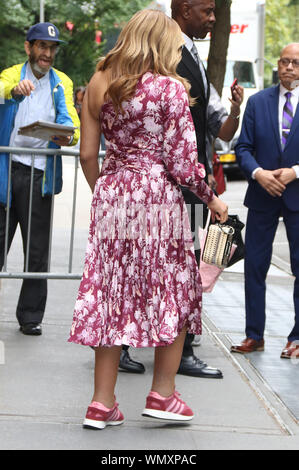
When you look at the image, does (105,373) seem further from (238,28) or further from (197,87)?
(238,28)

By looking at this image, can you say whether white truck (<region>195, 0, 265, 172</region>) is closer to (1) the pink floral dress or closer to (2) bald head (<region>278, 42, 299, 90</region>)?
(2) bald head (<region>278, 42, 299, 90</region>)

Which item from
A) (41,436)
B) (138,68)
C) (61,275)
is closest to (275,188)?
(61,275)

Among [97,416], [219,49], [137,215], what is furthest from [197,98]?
[219,49]

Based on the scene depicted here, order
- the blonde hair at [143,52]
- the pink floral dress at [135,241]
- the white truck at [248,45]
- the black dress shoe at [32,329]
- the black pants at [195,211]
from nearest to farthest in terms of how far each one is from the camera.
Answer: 1. the blonde hair at [143,52]
2. the pink floral dress at [135,241]
3. the black pants at [195,211]
4. the black dress shoe at [32,329]
5. the white truck at [248,45]

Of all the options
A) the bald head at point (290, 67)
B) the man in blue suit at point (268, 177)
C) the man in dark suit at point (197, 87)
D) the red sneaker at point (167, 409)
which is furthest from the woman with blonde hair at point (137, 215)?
the bald head at point (290, 67)

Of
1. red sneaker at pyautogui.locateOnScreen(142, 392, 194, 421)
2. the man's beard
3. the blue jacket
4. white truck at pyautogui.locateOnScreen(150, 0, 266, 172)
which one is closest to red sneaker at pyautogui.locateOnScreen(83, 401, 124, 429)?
red sneaker at pyautogui.locateOnScreen(142, 392, 194, 421)

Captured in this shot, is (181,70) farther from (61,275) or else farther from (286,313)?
(286,313)

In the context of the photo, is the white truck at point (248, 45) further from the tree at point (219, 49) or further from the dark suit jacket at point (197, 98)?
the dark suit jacket at point (197, 98)

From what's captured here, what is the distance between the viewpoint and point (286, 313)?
7.68 meters

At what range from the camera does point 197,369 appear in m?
5.59

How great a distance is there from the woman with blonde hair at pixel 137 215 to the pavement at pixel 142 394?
0.80ft

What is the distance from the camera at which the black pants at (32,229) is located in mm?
6281

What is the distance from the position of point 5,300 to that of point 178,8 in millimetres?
3038

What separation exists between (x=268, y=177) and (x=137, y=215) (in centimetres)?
176
